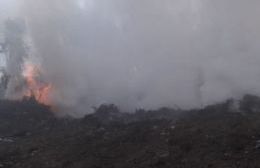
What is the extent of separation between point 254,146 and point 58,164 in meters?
14.0

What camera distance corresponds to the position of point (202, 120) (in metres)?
46.5

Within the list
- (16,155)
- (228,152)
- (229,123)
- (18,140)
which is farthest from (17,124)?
(228,152)

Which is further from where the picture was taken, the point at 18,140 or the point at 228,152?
the point at 18,140

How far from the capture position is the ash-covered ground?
3462 centimetres

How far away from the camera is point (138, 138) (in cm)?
4266

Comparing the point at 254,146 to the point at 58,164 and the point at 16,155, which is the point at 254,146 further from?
the point at 16,155

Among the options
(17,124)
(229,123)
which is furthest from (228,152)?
(17,124)

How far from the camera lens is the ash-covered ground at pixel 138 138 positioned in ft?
114

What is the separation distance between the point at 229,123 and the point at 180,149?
25.5 feet

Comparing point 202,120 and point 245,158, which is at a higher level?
point 202,120

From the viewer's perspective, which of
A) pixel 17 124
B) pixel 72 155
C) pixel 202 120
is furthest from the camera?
pixel 17 124

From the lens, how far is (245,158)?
106ft

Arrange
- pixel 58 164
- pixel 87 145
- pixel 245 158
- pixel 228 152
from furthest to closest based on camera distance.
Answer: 1. pixel 87 145
2. pixel 58 164
3. pixel 228 152
4. pixel 245 158

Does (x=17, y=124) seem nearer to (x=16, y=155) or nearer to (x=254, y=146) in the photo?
(x=16, y=155)
